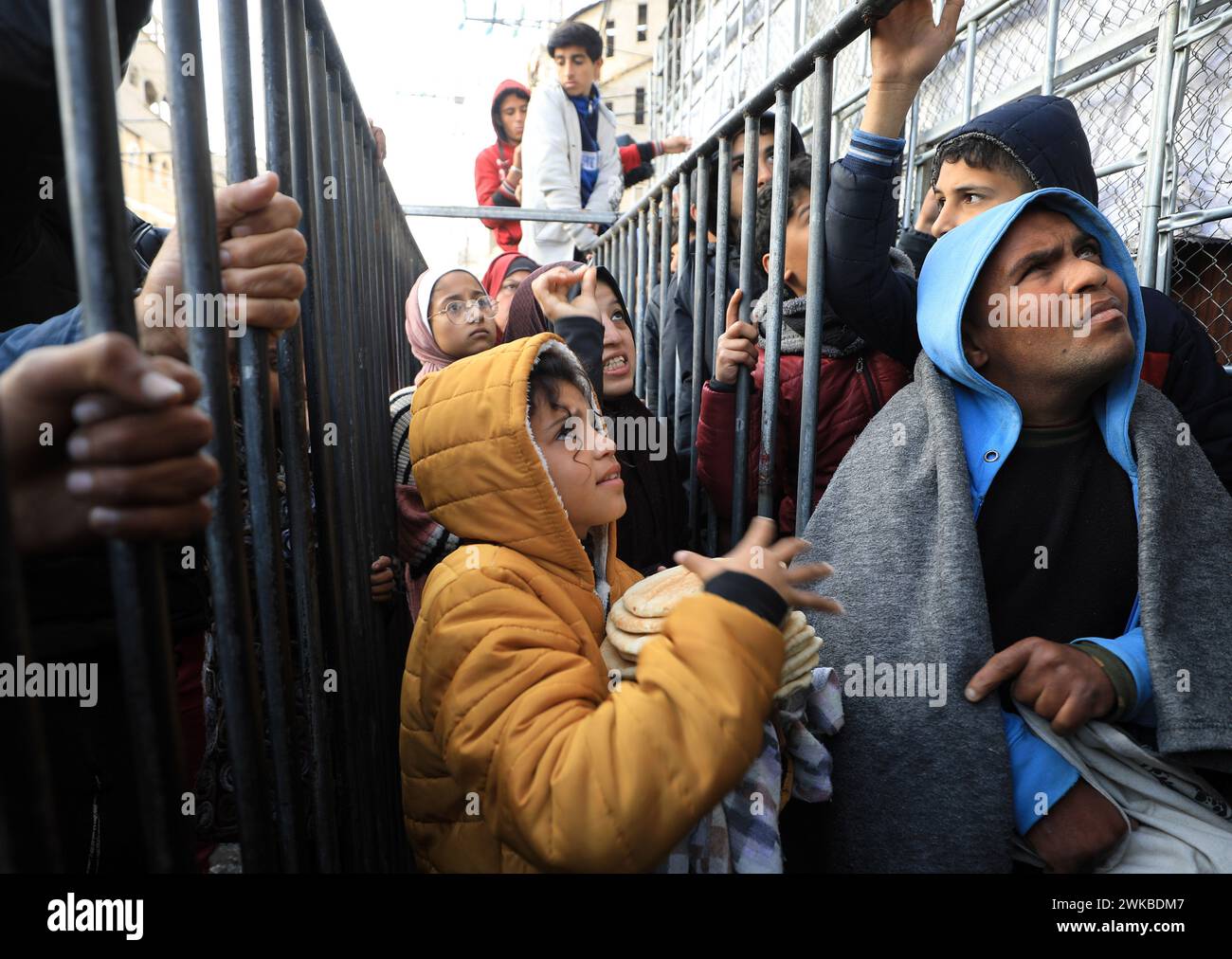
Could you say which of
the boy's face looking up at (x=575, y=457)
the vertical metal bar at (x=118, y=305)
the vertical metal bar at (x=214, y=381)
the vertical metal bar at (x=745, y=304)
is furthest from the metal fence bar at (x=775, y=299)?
the vertical metal bar at (x=118, y=305)

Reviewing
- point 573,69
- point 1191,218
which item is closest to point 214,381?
point 1191,218

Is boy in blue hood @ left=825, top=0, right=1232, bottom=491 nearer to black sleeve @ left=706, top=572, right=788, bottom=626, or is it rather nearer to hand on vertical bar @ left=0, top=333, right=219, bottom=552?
black sleeve @ left=706, top=572, right=788, bottom=626

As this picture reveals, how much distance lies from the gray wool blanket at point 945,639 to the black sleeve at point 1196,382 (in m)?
0.21

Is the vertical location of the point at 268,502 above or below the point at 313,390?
below

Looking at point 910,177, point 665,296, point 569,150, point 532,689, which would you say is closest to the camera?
point 532,689

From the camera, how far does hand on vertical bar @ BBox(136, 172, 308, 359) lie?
0.96 m

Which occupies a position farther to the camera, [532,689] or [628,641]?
[628,641]

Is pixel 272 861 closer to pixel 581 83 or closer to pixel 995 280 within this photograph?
pixel 995 280

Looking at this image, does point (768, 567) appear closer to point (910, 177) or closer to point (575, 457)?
point (575, 457)

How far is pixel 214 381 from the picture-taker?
87 cm

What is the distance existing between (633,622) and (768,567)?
10.7 inches

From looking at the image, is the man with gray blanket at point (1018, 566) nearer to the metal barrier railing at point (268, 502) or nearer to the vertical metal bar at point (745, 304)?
the vertical metal bar at point (745, 304)

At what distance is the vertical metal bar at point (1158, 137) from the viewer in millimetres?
3701

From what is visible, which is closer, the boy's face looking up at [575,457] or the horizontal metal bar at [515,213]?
the boy's face looking up at [575,457]
